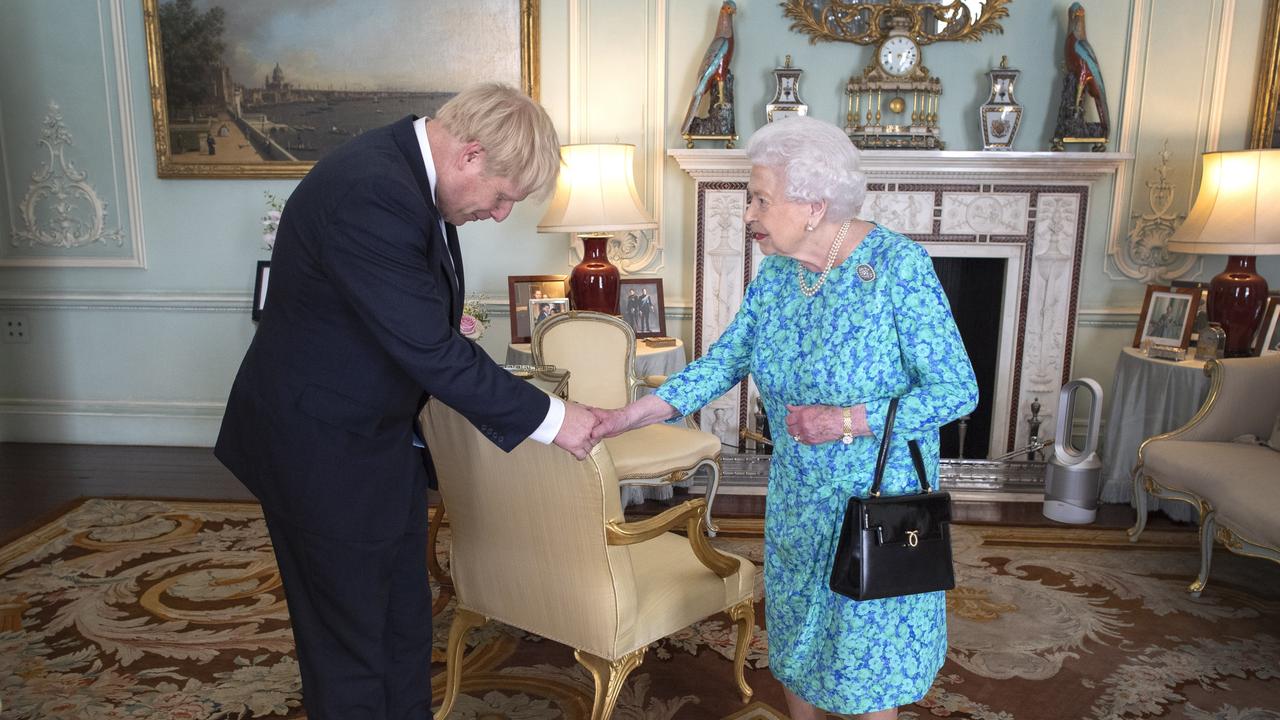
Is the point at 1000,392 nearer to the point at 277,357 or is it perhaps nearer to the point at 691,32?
the point at 691,32

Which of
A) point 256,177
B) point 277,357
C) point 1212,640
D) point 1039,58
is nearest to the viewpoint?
point 277,357

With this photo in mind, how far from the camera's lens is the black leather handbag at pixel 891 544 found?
5.54ft

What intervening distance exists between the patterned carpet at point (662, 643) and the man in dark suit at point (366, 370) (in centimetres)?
81

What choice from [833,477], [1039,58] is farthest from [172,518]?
[1039,58]

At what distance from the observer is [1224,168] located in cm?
396

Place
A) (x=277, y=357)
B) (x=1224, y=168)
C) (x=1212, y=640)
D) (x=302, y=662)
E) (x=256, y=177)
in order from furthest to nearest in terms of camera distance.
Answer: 1. (x=256, y=177)
2. (x=1224, y=168)
3. (x=1212, y=640)
4. (x=302, y=662)
5. (x=277, y=357)

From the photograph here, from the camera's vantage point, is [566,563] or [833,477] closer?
[833,477]

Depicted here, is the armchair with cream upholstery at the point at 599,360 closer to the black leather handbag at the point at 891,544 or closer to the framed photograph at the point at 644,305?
the framed photograph at the point at 644,305

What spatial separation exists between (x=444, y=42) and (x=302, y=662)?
3642mm

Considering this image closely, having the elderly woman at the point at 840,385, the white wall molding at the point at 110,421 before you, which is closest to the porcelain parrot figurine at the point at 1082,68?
the elderly woman at the point at 840,385

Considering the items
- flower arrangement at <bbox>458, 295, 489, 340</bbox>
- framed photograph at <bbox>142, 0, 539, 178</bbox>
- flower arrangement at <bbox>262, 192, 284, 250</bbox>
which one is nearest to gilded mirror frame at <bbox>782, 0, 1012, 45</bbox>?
framed photograph at <bbox>142, 0, 539, 178</bbox>

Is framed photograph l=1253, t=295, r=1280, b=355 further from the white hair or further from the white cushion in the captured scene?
the white hair

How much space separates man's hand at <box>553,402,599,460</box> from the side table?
3103 millimetres

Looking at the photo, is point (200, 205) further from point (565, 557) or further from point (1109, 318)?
point (1109, 318)
